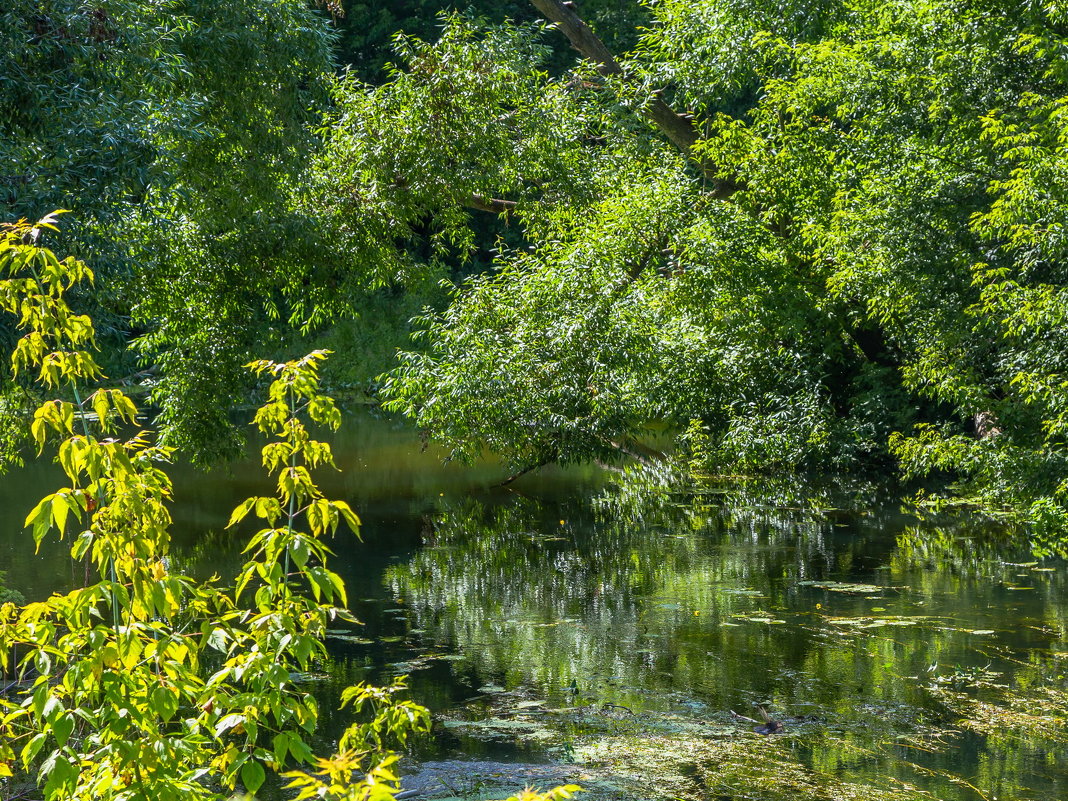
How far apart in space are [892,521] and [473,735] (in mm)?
7348

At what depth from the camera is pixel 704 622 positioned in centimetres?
852

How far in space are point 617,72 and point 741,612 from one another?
11870 millimetres

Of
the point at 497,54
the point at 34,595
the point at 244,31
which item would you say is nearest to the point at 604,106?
the point at 497,54

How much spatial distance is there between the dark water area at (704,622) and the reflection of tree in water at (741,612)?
0.09 ft

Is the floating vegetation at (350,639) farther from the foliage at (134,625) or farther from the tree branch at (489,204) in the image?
the tree branch at (489,204)

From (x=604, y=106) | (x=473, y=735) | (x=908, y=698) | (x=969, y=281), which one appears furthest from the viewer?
(x=604, y=106)

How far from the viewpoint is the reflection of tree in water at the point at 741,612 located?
6.64m

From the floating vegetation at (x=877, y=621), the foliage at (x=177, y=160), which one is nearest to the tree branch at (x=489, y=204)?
the foliage at (x=177, y=160)

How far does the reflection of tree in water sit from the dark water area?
0.03 metres

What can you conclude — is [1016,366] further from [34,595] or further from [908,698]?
[34,595]

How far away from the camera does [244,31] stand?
38.3 ft

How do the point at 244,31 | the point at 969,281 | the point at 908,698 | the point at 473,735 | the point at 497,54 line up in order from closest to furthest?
the point at 473,735, the point at 908,698, the point at 244,31, the point at 969,281, the point at 497,54

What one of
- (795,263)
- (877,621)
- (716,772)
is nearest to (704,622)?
(877,621)

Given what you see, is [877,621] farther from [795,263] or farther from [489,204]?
[489,204]
